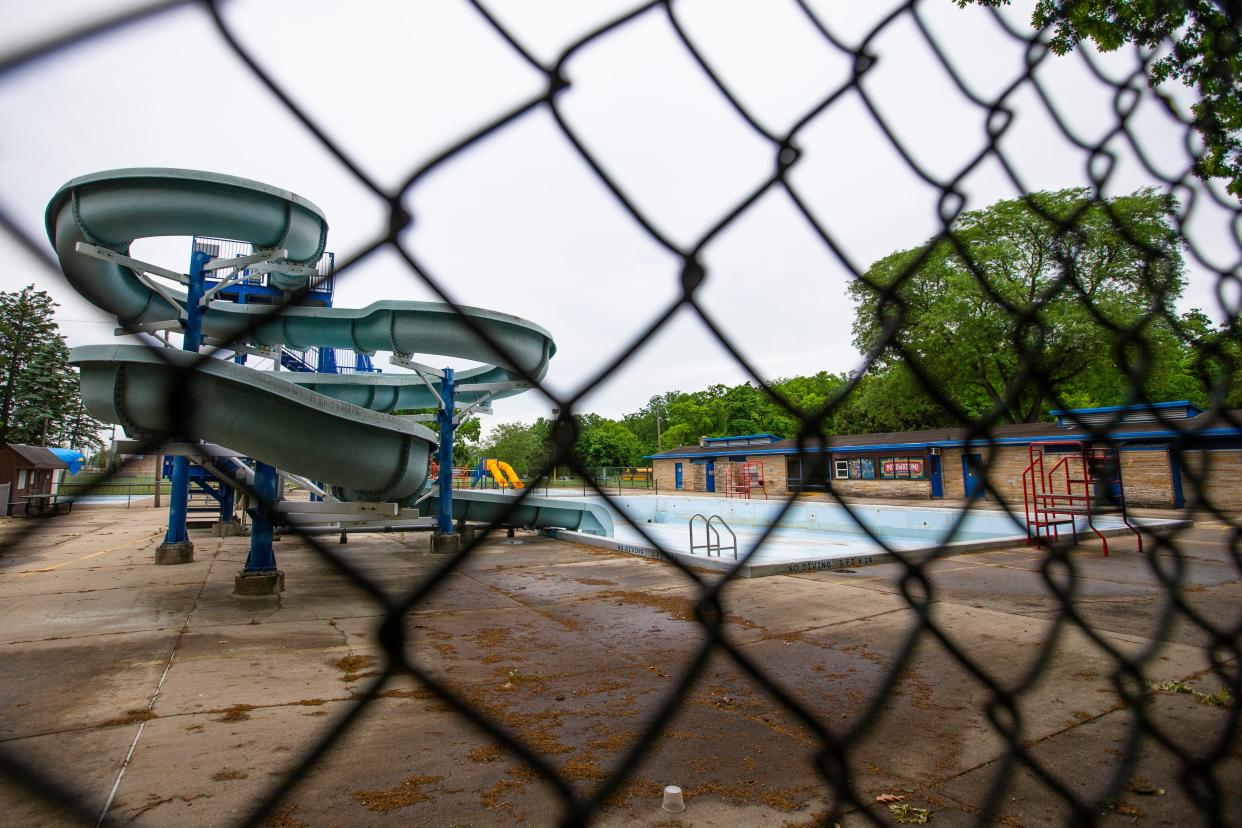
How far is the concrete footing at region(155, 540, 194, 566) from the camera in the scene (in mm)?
6941

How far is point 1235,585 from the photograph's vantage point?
518cm

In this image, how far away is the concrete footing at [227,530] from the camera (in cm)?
1034

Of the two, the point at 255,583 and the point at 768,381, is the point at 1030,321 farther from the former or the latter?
the point at 255,583

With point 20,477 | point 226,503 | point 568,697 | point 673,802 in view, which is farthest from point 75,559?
point 20,477

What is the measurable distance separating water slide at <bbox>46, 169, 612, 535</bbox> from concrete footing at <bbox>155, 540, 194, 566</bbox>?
69.0 inches

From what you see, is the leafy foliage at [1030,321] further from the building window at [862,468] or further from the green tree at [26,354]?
the building window at [862,468]

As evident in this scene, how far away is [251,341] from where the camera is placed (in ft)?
3.23

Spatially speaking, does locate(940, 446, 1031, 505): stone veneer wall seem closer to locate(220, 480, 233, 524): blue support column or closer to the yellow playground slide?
the yellow playground slide

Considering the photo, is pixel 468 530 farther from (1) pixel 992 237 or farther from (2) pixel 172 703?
(1) pixel 992 237

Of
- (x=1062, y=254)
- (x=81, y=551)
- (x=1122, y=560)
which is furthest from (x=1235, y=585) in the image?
(x=81, y=551)

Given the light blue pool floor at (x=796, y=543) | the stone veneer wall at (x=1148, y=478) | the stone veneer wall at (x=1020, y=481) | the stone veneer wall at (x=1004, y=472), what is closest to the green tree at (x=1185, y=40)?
the light blue pool floor at (x=796, y=543)

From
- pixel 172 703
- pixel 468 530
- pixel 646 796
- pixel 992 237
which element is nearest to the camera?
pixel 646 796

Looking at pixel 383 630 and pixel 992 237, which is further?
pixel 992 237

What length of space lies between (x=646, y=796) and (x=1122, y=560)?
686 centimetres
